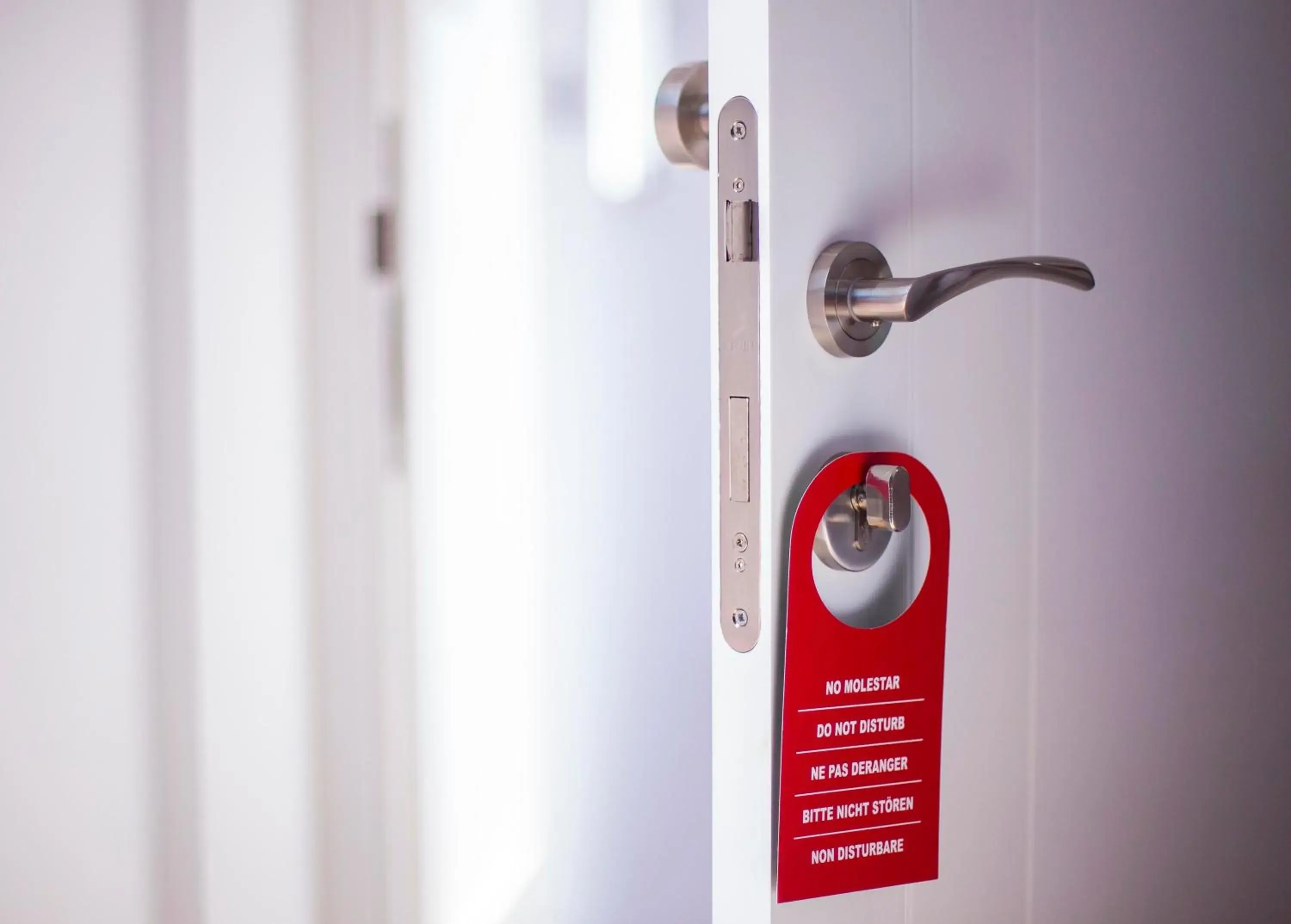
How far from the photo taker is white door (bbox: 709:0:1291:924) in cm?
46

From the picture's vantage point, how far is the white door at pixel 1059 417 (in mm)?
458

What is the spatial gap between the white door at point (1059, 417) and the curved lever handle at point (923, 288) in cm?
3

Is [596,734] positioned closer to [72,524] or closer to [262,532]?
[262,532]

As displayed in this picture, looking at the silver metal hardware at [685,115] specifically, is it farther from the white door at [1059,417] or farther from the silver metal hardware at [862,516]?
the silver metal hardware at [862,516]

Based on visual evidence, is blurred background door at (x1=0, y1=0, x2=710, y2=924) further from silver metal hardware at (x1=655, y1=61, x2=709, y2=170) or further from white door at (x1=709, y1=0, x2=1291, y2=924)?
white door at (x1=709, y1=0, x2=1291, y2=924)

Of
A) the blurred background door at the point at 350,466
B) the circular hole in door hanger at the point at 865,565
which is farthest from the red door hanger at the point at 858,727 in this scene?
the blurred background door at the point at 350,466

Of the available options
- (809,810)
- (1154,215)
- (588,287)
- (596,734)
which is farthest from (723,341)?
(596,734)

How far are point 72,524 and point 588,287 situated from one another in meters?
0.53

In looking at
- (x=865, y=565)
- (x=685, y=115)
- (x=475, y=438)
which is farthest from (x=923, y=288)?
(x=475, y=438)

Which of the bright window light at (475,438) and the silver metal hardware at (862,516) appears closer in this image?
the silver metal hardware at (862,516)

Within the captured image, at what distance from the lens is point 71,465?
2.91ft

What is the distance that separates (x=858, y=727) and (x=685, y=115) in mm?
451

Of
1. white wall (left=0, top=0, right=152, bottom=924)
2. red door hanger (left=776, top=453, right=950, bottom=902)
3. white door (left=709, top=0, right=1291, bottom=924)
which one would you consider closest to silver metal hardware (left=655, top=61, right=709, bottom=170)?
white door (left=709, top=0, right=1291, bottom=924)

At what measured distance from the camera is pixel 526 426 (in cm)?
107
